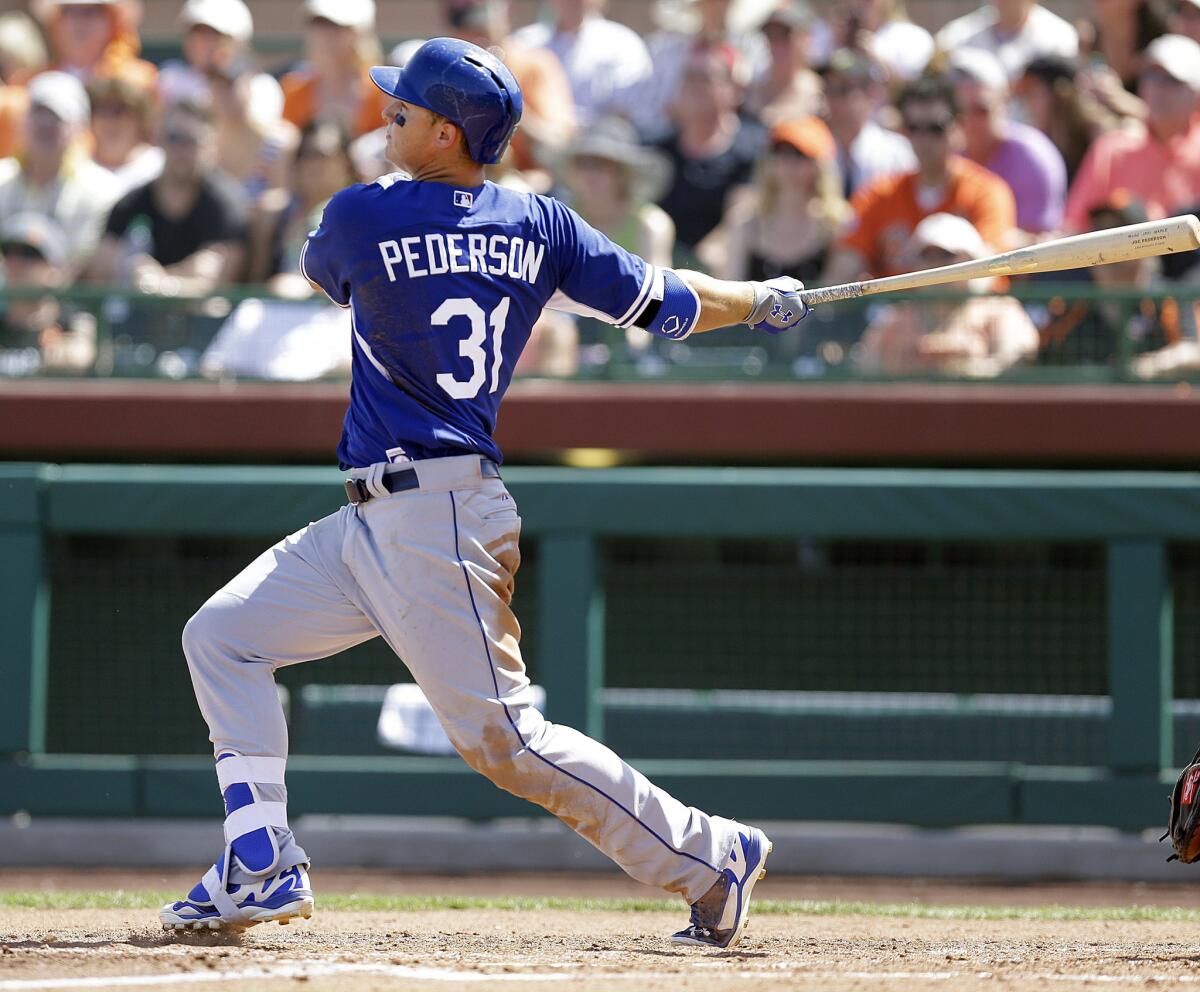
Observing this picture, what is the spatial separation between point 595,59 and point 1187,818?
21.4 feet

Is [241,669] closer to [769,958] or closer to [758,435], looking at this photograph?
[769,958]

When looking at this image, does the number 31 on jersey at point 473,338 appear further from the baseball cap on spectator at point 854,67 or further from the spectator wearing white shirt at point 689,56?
the spectator wearing white shirt at point 689,56

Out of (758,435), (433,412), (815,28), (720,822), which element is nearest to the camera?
(433,412)

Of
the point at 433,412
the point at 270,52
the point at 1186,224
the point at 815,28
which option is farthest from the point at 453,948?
the point at 270,52

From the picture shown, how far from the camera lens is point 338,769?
684 centimetres

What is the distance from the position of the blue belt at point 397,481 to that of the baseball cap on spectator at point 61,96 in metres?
5.62

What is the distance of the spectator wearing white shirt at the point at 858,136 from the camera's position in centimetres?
843

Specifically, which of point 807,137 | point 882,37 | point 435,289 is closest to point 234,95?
point 807,137

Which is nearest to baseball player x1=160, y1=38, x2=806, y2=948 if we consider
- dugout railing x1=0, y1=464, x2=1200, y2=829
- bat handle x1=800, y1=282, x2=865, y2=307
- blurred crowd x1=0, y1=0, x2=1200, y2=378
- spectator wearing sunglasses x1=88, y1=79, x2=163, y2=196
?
bat handle x1=800, y1=282, x2=865, y2=307

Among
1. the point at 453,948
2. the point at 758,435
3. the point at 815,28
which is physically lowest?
the point at 453,948

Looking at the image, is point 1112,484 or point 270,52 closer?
point 1112,484

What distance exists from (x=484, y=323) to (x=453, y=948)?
58.5 inches

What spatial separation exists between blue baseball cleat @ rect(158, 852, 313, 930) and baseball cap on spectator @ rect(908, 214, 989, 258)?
4.23 m

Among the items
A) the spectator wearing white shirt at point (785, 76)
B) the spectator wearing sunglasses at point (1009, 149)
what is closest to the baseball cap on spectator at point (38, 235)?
the spectator wearing white shirt at point (785, 76)
